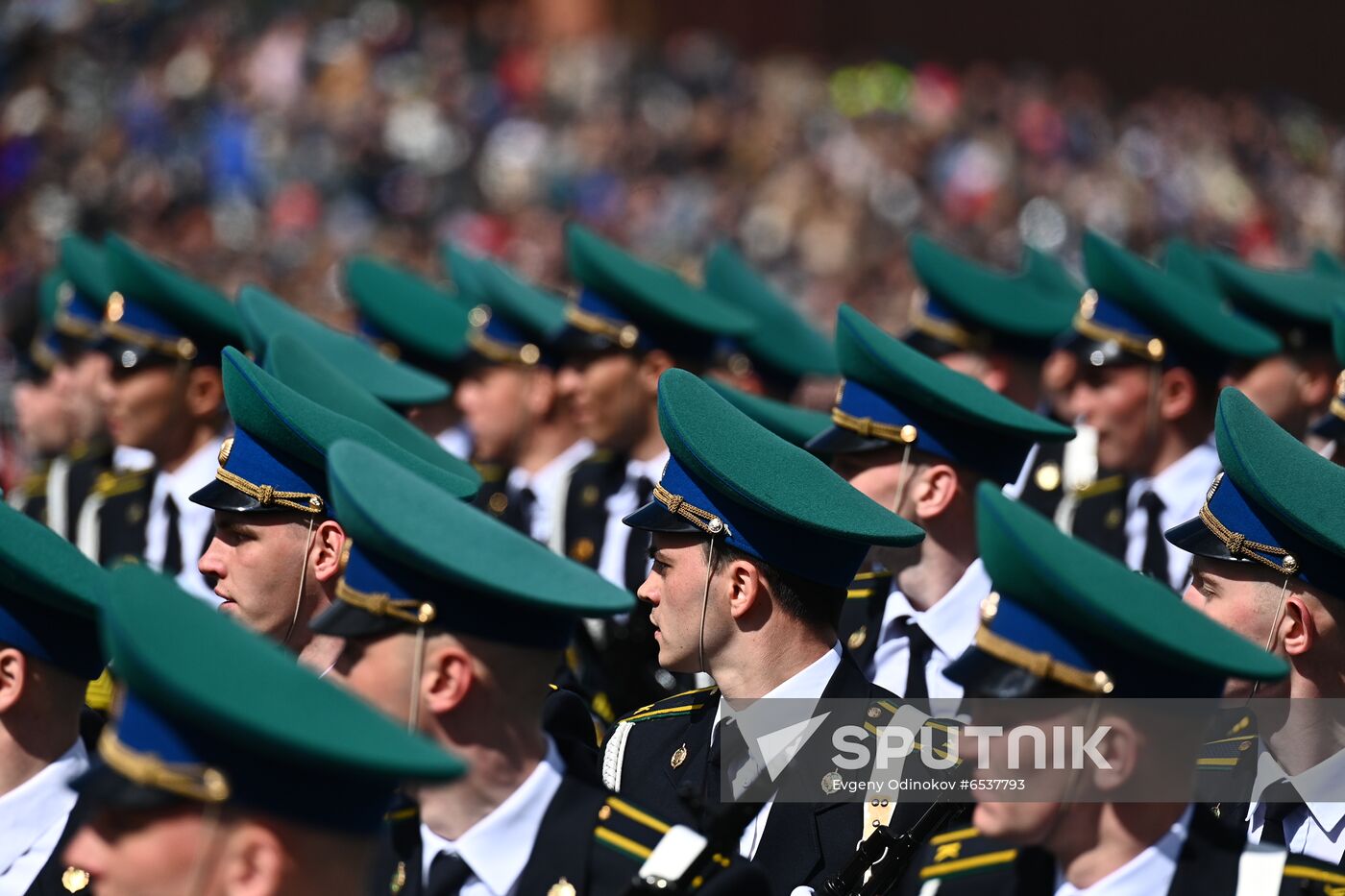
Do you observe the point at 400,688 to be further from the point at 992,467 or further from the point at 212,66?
the point at 212,66

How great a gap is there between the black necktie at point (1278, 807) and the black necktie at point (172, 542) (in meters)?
4.04

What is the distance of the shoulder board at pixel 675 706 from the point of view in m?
4.07

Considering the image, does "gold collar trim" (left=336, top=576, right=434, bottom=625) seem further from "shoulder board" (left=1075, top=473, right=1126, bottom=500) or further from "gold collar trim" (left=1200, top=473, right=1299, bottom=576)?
"shoulder board" (left=1075, top=473, right=1126, bottom=500)

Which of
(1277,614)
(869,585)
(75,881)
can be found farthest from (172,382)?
(1277,614)

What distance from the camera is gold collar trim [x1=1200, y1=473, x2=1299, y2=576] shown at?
359 centimetres

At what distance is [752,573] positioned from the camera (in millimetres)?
3758

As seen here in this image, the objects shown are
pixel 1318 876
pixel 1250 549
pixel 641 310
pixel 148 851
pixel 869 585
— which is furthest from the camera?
pixel 641 310

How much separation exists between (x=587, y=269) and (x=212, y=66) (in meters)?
12.8

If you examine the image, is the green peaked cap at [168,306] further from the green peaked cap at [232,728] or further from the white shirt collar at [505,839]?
the green peaked cap at [232,728]

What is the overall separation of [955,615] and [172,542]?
3.21 metres

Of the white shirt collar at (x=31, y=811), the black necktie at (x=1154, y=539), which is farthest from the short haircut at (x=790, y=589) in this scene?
the black necktie at (x=1154, y=539)

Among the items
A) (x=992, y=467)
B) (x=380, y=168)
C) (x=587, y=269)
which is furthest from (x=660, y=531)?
(x=380, y=168)

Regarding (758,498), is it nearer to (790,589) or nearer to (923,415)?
(790,589)

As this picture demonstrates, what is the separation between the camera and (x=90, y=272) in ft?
25.5
